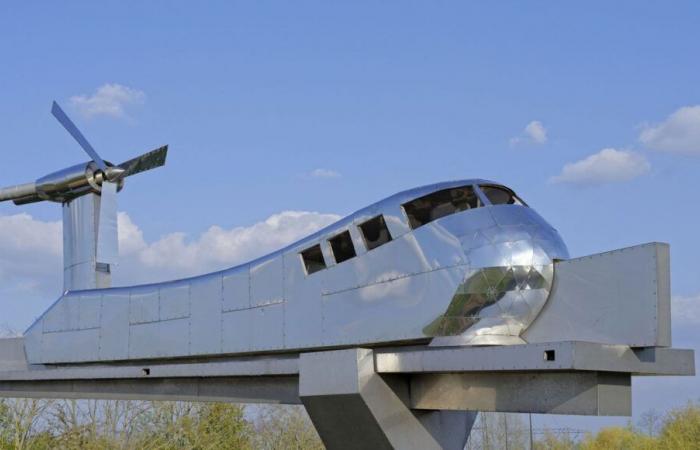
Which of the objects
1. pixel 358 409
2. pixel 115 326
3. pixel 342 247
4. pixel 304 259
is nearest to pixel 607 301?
pixel 358 409

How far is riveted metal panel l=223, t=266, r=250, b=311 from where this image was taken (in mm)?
18391

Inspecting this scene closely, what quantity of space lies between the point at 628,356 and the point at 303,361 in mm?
6031

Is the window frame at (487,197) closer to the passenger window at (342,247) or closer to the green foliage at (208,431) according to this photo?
the passenger window at (342,247)

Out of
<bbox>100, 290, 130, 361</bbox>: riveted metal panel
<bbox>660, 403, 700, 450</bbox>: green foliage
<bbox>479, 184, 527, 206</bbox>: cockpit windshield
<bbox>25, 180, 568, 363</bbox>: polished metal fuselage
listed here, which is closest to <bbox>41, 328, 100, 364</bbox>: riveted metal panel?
<bbox>100, 290, 130, 361</bbox>: riveted metal panel

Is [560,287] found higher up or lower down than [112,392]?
higher up

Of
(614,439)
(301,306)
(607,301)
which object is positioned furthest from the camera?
(614,439)

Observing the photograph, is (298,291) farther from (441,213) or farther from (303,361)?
(441,213)

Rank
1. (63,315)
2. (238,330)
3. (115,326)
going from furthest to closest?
1. (63,315)
2. (115,326)
3. (238,330)

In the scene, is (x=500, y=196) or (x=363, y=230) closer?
(x=500, y=196)

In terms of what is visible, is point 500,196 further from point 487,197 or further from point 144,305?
point 144,305

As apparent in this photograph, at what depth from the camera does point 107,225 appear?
2472cm

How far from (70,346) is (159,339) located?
3725 millimetres

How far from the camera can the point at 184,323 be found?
19.7 meters

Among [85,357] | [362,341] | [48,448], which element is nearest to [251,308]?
[362,341]
